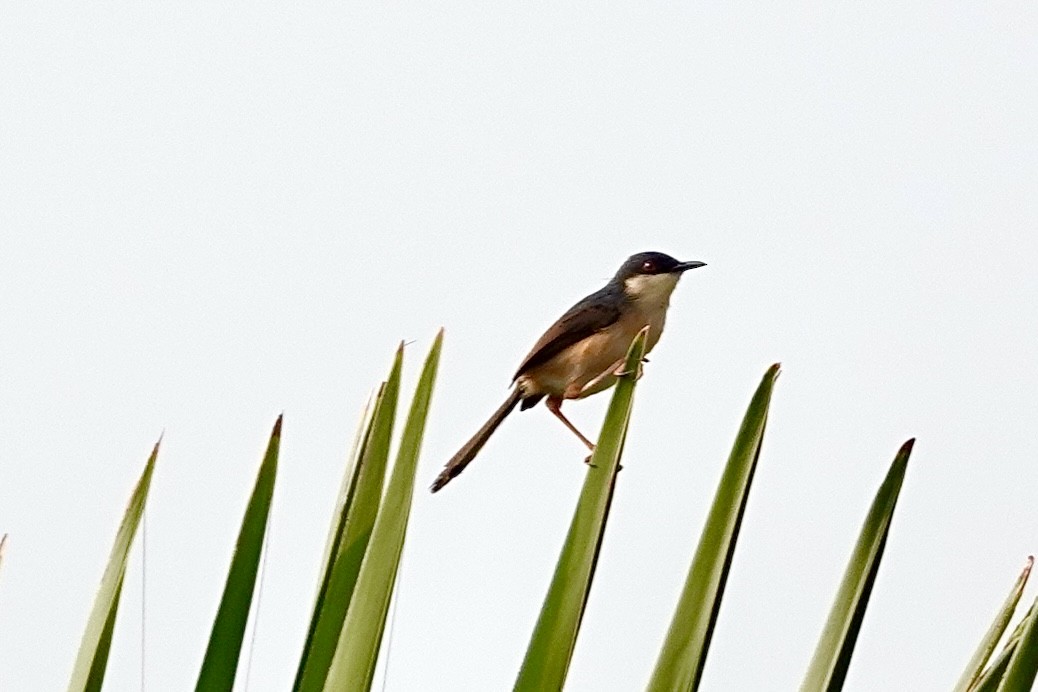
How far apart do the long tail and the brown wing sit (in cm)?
10

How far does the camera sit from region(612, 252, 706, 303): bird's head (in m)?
5.77

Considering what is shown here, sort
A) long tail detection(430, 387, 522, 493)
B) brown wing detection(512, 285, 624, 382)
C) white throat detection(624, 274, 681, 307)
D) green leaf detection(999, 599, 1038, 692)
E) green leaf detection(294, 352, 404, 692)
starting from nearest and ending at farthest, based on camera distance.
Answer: green leaf detection(999, 599, 1038, 692) < green leaf detection(294, 352, 404, 692) < long tail detection(430, 387, 522, 493) < brown wing detection(512, 285, 624, 382) < white throat detection(624, 274, 681, 307)

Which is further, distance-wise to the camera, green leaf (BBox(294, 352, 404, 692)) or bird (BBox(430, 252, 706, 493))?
bird (BBox(430, 252, 706, 493))

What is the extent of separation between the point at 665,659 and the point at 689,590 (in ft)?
0.36

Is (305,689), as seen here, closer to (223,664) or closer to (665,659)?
(223,664)

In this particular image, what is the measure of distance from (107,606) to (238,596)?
20cm

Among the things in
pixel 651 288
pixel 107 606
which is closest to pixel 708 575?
pixel 107 606

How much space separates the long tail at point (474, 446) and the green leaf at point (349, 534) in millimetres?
2573

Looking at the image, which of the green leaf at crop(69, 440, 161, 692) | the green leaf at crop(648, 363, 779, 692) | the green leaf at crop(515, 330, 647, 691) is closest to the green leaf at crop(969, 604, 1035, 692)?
the green leaf at crop(648, 363, 779, 692)

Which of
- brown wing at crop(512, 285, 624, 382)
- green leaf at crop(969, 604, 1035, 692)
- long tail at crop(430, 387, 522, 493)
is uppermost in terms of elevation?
brown wing at crop(512, 285, 624, 382)

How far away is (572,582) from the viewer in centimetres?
207

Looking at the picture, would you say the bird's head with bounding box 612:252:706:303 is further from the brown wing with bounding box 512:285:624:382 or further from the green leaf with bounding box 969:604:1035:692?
the green leaf with bounding box 969:604:1035:692

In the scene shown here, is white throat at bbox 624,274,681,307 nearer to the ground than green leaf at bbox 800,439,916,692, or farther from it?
farther from it

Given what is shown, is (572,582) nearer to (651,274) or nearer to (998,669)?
(998,669)
